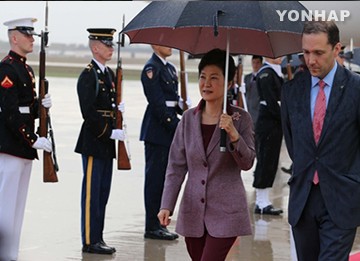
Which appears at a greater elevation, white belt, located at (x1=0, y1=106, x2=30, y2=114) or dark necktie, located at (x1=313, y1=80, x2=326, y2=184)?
dark necktie, located at (x1=313, y1=80, x2=326, y2=184)

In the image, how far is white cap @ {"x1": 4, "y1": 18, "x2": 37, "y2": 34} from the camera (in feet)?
23.1

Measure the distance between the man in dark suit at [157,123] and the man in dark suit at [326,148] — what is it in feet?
11.5

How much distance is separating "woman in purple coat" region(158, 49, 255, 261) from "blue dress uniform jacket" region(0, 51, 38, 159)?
6.21ft

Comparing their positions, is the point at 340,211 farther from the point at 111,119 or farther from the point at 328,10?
the point at 111,119

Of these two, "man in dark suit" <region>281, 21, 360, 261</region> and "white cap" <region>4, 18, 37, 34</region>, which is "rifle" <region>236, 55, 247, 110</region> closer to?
"white cap" <region>4, 18, 37, 34</region>

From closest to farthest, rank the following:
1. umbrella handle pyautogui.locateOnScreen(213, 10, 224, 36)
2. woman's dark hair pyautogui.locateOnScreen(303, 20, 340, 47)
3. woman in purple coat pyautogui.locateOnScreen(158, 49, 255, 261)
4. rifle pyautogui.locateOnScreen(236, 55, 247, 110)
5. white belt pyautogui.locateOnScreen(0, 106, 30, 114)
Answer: woman's dark hair pyautogui.locateOnScreen(303, 20, 340, 47) < umbrella handle pyautogui.locateOnScreen(213, 10, 224, 36) < woman in purple coat pyautogui.locateOnScreen(158, 49, 255, 261) < white belt pyautogui.locateOnScreen(0, 106, 30, 114) < rifle pyautogui.locateOnScreen(236, 55, 247, 110)

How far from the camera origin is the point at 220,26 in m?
4.92

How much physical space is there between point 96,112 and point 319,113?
3148 millimetres

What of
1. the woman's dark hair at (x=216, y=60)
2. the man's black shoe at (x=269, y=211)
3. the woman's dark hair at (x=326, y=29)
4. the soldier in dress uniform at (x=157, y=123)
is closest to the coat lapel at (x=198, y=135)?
the woman's dark hair at (x=216, y=60)

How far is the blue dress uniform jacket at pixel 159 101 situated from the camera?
325 inches

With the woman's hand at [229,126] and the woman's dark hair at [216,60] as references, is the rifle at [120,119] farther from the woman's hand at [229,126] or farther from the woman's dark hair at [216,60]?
the woman's hand at [229,126]

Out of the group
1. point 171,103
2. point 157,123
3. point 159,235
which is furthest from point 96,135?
point 159,235

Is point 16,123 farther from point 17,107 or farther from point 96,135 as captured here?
point 96,135

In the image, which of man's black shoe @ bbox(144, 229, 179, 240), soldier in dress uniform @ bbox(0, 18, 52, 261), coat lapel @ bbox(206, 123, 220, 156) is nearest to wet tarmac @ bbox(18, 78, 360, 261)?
man's black shoe @ bbox(144, 229, 179, 240)
